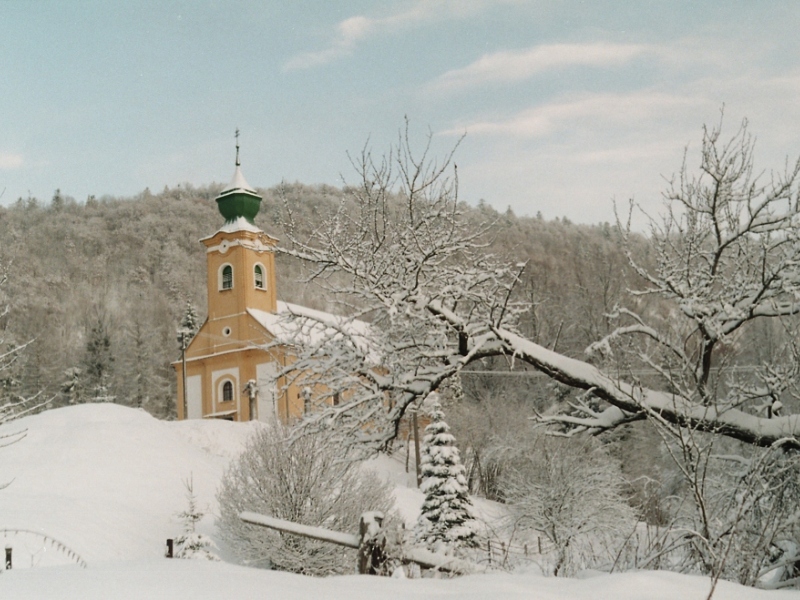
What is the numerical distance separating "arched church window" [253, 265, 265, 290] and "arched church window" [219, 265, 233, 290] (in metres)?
1.39

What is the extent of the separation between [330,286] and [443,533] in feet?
51.4

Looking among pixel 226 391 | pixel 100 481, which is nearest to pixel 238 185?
pixel 226 391

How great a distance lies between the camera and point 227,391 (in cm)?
4572

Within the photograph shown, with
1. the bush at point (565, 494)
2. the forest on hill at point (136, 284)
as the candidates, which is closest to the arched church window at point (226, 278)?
the forest on hill at point (136, 284)

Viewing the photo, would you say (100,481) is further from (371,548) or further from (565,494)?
(371,548)

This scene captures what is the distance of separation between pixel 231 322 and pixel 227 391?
3.87 m

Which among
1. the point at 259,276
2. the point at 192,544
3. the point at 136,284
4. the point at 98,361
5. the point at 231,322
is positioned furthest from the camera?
the point at 136,284

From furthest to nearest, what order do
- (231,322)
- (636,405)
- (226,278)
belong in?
1. (226,278)
2. (231,322)
3. (636,405)

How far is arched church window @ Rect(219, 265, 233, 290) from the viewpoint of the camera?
46.8 m

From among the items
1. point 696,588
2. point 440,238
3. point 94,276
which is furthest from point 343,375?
point 94,276

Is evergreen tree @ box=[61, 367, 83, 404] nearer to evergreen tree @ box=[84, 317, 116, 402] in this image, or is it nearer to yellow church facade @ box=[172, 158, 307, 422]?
evergreen tree @ box=[84, 317, 116, 402]

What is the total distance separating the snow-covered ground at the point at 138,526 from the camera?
4.21m

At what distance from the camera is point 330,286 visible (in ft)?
30.6

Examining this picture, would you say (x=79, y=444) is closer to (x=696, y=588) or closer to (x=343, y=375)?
(x=343, y=375)
